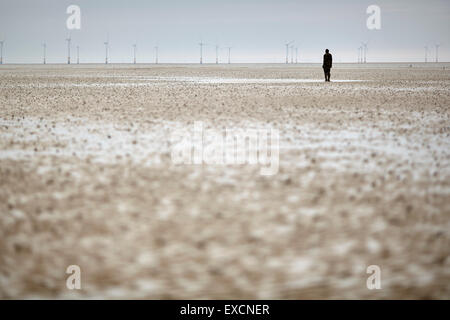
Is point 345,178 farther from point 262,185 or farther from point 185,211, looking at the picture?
point 185,211

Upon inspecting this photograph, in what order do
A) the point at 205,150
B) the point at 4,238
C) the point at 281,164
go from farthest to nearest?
the point at 205,150 < the point at 281,164 < the point at 4,238

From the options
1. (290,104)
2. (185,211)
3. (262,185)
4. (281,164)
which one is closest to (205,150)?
(281,164)

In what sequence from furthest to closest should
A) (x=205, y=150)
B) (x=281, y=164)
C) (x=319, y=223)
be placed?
(x=205, y=150)
(x=281, y=164)
(x=319, y=223)

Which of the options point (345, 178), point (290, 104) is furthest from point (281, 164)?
point (290, 104)

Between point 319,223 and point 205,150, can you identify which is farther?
point 205,150

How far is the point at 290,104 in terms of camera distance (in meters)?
23.6

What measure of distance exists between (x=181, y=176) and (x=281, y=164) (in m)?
2.10

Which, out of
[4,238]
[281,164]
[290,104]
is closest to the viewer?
[4,238]

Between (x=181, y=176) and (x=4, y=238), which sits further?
(x=181, y=176)
